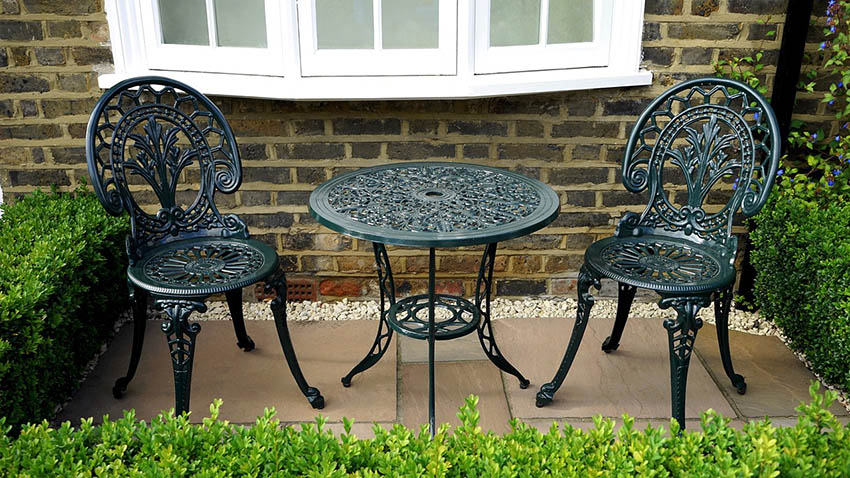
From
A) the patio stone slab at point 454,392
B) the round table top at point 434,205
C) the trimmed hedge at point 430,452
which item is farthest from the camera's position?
the patio stone slab at point 454,392

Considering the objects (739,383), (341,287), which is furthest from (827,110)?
(341,287)

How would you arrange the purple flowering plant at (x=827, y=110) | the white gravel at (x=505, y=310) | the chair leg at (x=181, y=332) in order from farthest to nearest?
the white gravel at (x=505, y=310), the purple flowering plant at (x=827, y=110), the chair leg at (x=181, y=332)

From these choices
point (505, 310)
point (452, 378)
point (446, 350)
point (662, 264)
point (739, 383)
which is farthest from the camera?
point (505, 310)

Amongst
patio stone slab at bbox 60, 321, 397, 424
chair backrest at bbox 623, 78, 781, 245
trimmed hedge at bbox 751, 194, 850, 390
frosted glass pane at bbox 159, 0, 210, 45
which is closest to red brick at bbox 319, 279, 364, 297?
patio stone slab at bbox 60, 321, 397, 424

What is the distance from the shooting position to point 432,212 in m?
2.37

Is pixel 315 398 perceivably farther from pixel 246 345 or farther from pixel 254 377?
pixel 246 345

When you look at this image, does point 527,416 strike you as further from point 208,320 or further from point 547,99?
point 208,320

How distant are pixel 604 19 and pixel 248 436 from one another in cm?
236

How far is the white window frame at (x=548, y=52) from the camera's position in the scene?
3.04 m

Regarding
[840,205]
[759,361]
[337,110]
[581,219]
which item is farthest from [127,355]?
[840,205]

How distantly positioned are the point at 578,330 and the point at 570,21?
1.39 m

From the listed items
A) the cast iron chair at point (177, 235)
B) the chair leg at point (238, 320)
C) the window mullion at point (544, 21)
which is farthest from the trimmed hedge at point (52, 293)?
the window mullion at point (544, 21)

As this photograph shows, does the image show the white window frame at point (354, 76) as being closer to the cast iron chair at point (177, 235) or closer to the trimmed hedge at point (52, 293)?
the cast iron chair at point (177, 235)

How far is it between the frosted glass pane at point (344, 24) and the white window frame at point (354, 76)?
0.13m
